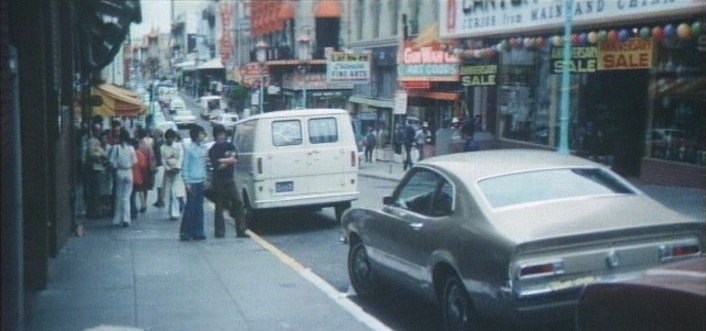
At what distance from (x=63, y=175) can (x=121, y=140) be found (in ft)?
8.91

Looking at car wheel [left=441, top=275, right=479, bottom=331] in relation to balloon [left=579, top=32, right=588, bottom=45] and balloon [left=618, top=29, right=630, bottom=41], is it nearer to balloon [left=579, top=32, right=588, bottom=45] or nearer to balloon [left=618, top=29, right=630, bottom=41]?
balloon [left=618, top=29, right=630, bottom=41]

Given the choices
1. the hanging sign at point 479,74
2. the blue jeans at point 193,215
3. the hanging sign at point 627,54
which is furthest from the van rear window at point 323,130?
the hanging sign at point 479,74

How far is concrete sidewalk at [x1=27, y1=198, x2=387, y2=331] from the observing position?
873cm

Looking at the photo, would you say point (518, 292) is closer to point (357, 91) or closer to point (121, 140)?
point (121, 140)

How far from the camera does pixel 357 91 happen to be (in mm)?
48125

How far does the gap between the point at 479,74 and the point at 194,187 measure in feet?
50.4

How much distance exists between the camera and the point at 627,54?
1995 cm

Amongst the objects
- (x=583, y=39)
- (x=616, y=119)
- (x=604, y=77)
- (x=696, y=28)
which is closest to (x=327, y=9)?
(x=604, y=77)

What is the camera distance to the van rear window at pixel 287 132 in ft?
50.6

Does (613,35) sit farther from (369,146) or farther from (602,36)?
(369,146)

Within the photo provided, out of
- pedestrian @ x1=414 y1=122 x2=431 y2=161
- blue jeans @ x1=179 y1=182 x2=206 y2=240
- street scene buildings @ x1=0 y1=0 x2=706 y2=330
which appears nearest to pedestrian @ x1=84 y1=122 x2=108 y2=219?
street scene buildings @ x1=0 y1=0 x2=706 y2=330

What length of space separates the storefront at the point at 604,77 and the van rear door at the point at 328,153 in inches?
266

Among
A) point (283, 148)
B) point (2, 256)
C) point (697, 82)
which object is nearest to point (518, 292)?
point (2, 256)

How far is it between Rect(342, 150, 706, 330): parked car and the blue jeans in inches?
213
